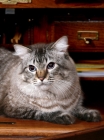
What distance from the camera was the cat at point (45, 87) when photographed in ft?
5.07

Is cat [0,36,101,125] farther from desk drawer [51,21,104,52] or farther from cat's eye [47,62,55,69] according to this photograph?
desk drawer [51,21,104,52]

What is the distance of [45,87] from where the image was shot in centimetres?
153

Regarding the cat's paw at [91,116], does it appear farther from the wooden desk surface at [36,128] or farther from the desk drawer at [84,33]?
the desk drawer at [84,33]

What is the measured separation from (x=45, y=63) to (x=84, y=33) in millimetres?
439

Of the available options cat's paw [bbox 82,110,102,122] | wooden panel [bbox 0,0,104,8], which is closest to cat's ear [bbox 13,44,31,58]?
wooden panel [bbox 0,0,104,8]

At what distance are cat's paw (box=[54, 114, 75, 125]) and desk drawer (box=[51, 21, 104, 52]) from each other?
511mm

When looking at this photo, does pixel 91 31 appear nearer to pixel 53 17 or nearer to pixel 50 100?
pixel 53 17

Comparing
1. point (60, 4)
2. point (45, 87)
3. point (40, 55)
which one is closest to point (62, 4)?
point (60, 4)

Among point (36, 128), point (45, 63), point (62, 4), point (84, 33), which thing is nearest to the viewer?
point (36, 128)

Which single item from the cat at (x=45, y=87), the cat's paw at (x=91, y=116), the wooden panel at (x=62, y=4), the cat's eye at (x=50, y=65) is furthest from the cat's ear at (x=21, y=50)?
the cat's paw at (x=91, y=116)

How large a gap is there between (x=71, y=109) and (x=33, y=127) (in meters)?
0.28

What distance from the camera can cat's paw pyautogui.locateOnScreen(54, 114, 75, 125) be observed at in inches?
58.8

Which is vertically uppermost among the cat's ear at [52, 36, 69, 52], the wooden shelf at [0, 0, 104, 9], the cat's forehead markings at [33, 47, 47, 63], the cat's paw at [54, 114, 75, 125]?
the wooden shelf at [0, 0, 104, 9]

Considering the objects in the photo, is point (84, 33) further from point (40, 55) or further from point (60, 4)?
point (40, 55)
